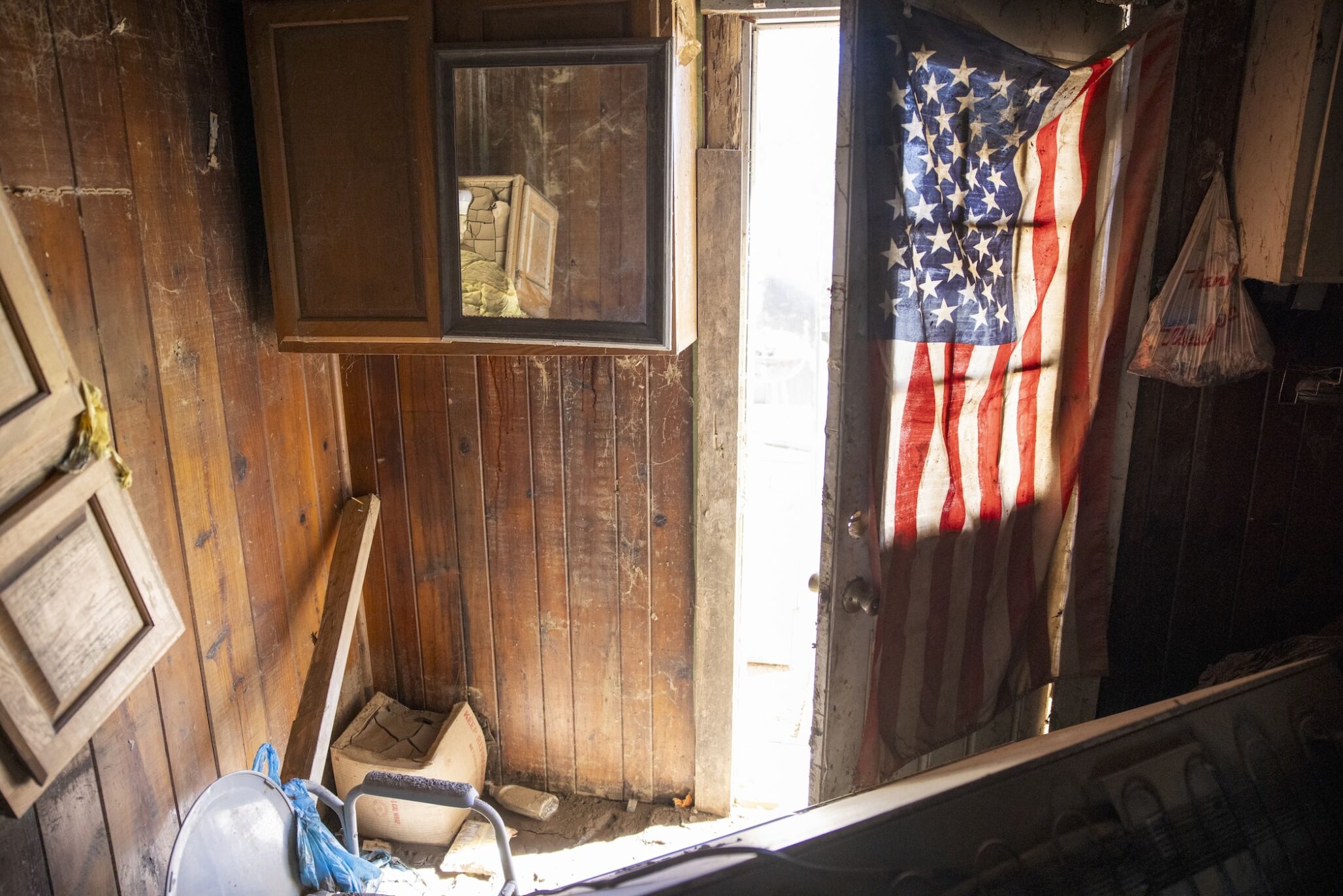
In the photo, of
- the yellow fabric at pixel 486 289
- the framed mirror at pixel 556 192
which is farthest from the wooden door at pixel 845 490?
the yellow fabric at pixel 486 289

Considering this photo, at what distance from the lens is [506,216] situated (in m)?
1.87

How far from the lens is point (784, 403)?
5.04 m

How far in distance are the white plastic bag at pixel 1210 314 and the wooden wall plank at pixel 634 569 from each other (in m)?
1.31

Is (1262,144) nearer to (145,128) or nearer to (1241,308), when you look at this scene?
(1241,308)

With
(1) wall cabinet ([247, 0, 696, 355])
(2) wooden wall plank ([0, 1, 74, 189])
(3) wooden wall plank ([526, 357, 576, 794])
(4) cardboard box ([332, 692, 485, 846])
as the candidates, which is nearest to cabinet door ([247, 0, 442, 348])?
(1) wall cabinet ([247, 0, 696, 355])

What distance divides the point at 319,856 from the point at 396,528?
1021 millimetres

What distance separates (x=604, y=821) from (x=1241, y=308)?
2.26 meters

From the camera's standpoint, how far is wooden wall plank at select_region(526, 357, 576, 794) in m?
2.43

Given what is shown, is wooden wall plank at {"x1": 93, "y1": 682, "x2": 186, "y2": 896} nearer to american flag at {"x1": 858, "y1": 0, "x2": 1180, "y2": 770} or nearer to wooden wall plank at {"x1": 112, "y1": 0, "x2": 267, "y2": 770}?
wooden wall plank at {"x1": 112, "y1": 0, "x2": 267, "y2": 770}

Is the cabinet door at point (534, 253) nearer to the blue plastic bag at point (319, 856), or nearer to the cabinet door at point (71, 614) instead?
the cabinet door at point (71, 614)

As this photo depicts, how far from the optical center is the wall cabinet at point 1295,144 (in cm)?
156

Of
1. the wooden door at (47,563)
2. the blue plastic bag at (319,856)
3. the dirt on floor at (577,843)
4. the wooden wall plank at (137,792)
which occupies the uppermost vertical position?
the wooden door at (47,563)

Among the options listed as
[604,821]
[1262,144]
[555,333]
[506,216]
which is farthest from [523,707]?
[1262,144]

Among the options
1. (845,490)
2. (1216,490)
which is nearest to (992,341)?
(845,490)
